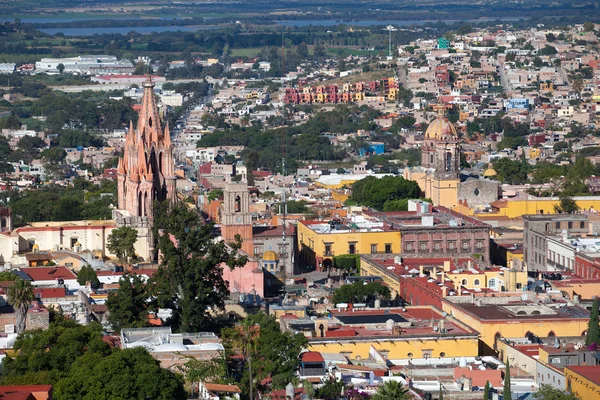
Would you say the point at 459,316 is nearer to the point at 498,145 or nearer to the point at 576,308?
the point at 576,308

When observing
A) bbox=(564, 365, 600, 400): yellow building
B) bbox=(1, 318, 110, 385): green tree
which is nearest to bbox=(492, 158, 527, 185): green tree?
bbox=(564, 365, 600, 400): yellow building

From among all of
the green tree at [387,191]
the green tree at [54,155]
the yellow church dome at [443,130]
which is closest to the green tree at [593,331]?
the yellow church dome at [443,130]

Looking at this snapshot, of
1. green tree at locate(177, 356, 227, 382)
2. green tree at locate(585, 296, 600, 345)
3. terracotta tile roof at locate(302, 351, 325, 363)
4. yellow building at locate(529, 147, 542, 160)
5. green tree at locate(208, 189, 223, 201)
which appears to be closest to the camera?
green tree at locate(177, 356, 227, 382)

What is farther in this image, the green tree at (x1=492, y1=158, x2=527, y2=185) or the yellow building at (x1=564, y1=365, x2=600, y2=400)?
the green tree at (x1=492, y1=158, x2=527, y2=185)

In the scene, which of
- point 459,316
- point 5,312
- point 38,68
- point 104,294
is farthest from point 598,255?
point 38,68

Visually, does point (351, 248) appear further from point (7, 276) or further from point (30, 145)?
point (30, 145)

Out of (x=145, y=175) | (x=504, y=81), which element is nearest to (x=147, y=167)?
(x=145, y=175)

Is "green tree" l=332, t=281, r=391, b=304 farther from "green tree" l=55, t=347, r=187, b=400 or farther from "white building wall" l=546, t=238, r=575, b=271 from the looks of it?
"green tree" l=55, t=347, r=187, b=400

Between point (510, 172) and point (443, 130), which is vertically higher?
point (443, 130)
